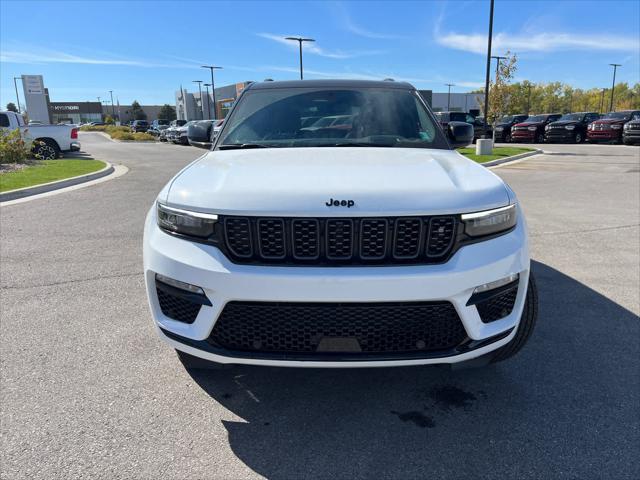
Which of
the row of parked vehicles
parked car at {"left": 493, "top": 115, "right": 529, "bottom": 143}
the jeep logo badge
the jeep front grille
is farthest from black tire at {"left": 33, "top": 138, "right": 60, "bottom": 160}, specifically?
parked car at {"left": 493, "top": 115, "right": 529, "bottom": 143}

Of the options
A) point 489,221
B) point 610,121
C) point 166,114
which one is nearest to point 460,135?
point 489,221

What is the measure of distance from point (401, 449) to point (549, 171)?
1386 centimetres

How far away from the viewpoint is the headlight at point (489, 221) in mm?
2246

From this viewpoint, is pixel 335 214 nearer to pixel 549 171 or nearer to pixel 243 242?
pixel 243 242

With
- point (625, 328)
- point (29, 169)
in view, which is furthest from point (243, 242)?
point (29, 169)

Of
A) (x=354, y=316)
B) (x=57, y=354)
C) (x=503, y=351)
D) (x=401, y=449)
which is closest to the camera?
(x=354, y=316)

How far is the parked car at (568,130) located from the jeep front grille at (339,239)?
29433mm

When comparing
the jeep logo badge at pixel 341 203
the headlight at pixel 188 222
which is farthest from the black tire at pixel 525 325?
the headlight at pixel 188 222

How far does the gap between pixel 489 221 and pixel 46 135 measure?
20462 millimetres

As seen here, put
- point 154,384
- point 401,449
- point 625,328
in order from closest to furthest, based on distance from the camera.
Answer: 1. point 401,449
2. point 154,384
3. point 625,328

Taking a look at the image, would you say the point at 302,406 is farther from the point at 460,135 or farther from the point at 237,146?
the point at 460,135

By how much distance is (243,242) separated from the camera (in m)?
2.21

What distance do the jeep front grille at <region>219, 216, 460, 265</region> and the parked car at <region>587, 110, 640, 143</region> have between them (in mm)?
29232

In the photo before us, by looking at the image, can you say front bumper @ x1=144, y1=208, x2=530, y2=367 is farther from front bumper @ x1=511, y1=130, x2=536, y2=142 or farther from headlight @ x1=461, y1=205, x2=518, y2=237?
front bumper @ x1=511, y1=130, x2=536, y2=142
